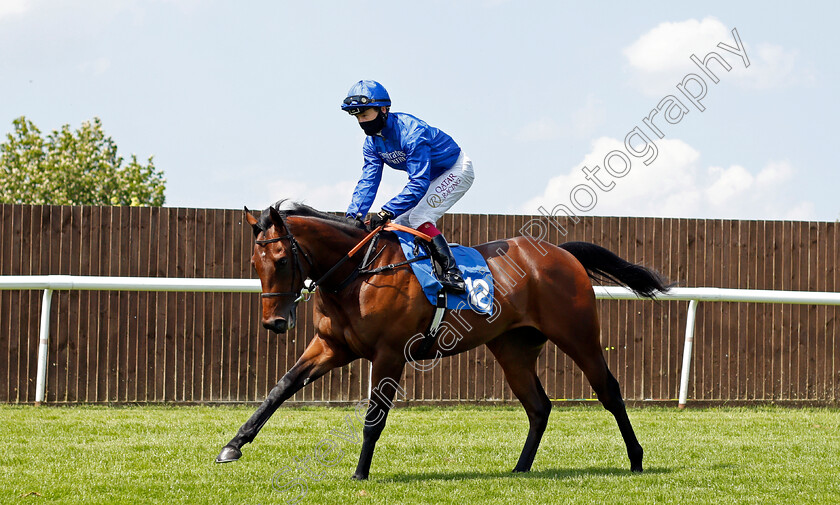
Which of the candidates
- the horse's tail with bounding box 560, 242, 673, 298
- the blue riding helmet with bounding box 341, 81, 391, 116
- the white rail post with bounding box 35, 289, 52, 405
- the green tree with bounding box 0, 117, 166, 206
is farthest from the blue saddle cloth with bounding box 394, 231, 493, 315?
the green tree with bounding box 0, 117, 166, 206

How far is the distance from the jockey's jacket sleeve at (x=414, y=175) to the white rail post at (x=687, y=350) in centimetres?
453

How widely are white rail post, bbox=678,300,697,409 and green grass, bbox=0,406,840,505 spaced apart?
65 centimetres

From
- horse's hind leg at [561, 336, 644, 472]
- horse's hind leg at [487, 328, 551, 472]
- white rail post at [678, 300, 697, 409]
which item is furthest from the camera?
white rail post at [678, 300, 697, 409]

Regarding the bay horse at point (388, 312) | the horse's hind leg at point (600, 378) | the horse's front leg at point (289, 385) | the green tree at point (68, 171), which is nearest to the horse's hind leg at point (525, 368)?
the bay horse at point (388, 312)

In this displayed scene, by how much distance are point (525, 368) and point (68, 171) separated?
110 ft

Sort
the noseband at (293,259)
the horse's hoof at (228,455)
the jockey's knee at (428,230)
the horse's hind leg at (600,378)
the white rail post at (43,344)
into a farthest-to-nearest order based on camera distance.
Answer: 1. the white rail post at (43,344)
2. the horse's hind leg at (600,378)
3. the jockey's knee at (428,230)
4. the horse's hoof at (228,455)
5. the noseband at (293,259)

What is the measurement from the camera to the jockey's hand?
17.1 ft

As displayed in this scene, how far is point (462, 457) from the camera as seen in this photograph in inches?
229

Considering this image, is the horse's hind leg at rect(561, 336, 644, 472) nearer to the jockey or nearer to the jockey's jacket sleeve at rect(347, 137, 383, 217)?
the jockey

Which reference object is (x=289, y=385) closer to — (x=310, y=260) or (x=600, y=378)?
(x=310, y=260)

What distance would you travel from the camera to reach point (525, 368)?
5.88 m

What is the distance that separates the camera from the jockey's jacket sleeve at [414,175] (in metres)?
5.21

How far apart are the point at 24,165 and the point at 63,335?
29399 mm

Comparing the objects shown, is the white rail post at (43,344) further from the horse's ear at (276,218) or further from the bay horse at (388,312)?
the horse's ear at (276,218)
